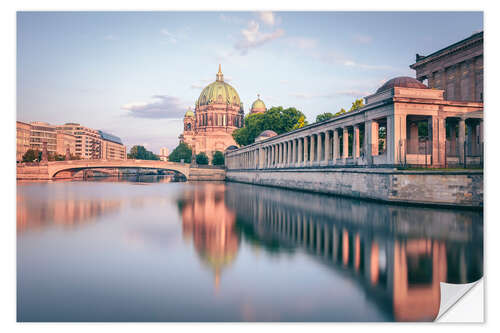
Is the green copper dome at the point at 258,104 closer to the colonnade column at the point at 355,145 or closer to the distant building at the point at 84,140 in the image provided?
the distant building at the point at 84,140

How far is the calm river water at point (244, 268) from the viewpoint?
6398 millimetres

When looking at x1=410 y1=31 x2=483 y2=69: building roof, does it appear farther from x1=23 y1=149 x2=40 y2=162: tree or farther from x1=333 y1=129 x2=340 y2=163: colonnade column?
x1=23 y1=149 x2=40 y2=162: tree

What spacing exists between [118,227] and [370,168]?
17.8 metres

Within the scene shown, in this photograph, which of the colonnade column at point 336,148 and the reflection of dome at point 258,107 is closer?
the colonnade column at point 336,148

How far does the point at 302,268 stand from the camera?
8992 millimetres

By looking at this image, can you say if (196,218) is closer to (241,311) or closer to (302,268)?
(302,268)

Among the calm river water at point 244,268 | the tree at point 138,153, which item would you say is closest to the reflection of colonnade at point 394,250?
the calm river water at point 244,268

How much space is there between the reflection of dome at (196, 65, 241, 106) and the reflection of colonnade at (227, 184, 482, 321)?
13655cm

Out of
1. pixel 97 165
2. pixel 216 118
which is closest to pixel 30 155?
pixel 97 165

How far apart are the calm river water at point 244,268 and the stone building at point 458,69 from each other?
Answer: 82.3 feet

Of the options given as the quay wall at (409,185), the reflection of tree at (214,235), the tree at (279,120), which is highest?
the tree at (279,120)

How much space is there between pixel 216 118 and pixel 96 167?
74.7 m

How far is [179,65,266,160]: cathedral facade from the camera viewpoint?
488 ft

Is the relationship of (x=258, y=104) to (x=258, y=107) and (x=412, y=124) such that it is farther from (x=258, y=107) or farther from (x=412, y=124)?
(x=412, y=124)
